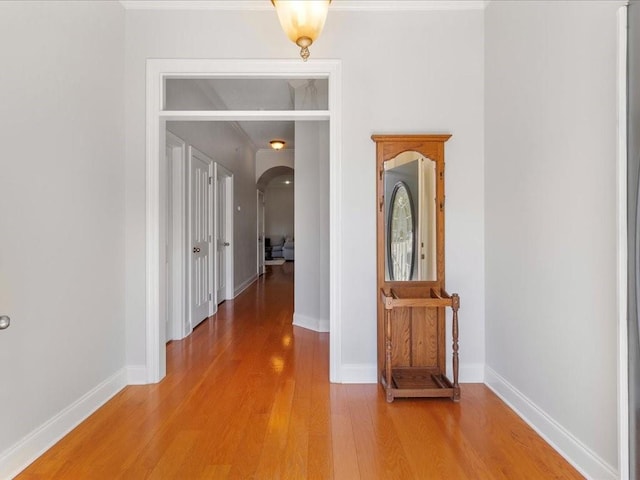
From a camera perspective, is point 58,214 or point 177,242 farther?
point 177,242

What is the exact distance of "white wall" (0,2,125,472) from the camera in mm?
1594

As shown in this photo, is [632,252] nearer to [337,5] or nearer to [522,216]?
[522,216]

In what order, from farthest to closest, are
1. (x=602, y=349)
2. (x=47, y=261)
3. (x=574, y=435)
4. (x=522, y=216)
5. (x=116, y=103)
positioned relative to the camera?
(x=116, y=103), (x=522, y=216), (x=47, y=261), (x=574, y=435), (x=602, y=349)

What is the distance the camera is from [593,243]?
1.55m

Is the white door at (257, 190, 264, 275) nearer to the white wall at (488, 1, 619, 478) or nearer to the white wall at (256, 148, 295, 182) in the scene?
the white wall at (256, 148, 295, 182)

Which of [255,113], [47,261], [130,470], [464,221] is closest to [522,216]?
[464,221]

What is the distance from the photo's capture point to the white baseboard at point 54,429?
5.17ft

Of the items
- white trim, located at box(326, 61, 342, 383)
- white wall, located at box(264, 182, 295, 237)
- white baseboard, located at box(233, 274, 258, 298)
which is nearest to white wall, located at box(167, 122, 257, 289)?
white baseboard, located at box(233, 274, 258, 298)

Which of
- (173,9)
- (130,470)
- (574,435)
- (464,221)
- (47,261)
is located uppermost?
(173,9)

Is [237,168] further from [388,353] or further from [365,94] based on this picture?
[388,353]

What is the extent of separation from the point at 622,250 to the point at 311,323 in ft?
10.0

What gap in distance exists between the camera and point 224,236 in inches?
207

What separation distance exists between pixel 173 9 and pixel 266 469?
302cm

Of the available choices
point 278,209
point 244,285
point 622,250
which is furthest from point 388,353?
point 278,209
